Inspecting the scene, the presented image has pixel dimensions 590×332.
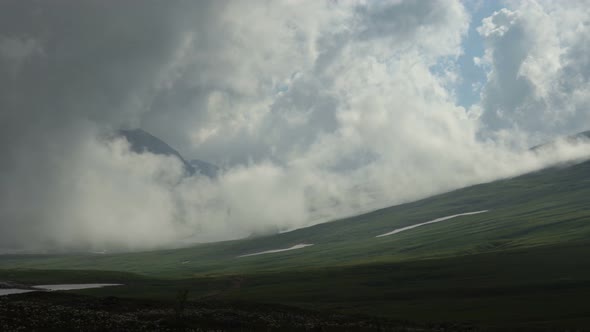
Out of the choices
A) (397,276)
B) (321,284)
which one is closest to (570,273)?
(397,276)

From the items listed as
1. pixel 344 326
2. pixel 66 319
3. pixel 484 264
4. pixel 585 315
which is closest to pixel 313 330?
pixel 344 326

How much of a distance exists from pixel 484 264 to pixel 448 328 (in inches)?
3264

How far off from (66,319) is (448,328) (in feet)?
153

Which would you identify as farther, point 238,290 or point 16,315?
point 238,290

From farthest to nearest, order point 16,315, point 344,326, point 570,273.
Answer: point 570,273 < point 344,326 < point 16,315

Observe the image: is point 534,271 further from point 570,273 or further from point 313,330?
point 313,330

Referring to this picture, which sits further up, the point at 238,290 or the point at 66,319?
the point at 66,319

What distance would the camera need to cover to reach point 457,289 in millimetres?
108875

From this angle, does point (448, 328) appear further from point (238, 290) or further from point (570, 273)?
point (238, 290)

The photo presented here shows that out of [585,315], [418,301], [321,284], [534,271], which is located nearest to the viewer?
[585,315]

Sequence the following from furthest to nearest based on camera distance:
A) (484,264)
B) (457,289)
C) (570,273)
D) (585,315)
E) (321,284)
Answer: (484,264) < (321,284) < (570,273) < (457,289) < (585,315)

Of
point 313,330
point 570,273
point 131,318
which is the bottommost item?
point 570,273

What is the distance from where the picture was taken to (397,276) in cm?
13862

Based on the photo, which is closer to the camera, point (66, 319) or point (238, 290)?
point (66, 319)
